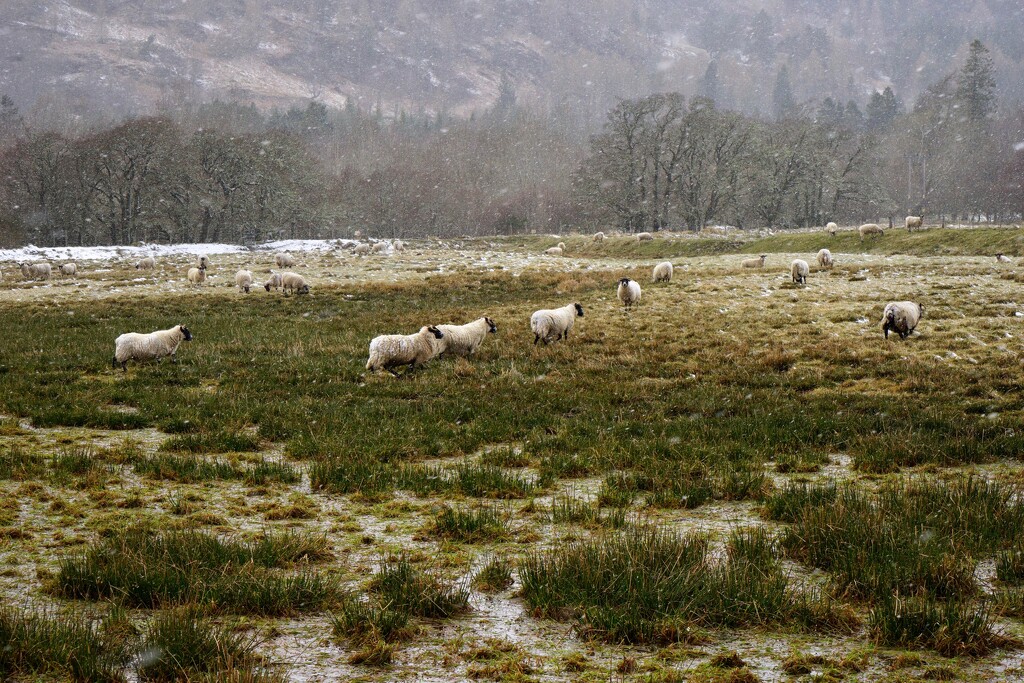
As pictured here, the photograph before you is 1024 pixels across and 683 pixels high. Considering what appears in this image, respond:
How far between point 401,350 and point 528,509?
29.3 feet

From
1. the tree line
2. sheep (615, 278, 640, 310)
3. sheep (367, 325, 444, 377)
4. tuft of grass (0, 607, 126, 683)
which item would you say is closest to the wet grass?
tuft of grass (0, 607, 126, 683)

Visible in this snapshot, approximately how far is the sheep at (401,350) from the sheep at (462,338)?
0.58m

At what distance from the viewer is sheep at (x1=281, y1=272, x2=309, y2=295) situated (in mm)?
31047

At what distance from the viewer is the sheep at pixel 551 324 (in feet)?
60.6

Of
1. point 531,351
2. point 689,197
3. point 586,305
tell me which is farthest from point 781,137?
point 531,351

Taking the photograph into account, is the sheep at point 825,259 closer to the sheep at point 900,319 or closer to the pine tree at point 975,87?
the sheep at point 900,319

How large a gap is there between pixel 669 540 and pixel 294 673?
9.46 ft

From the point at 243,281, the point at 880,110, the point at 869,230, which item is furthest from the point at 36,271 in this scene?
the point at 880,110

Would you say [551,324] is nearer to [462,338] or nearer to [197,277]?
[462,338]

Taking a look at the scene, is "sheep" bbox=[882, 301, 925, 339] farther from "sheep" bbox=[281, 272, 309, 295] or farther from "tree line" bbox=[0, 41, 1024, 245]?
"tree line" bbox=[0, 41, 1024, 245]

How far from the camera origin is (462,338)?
56.1 ft

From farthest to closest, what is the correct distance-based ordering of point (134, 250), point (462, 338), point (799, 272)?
point (134, 250) < point (799, 272) < point (462, 338)

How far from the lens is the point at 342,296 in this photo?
97.9ft

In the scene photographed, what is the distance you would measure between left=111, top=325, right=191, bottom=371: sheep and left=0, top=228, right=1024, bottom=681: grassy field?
0.52 meters
